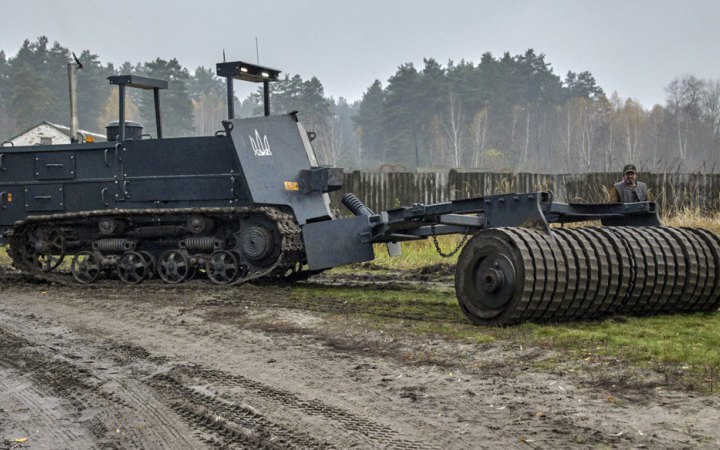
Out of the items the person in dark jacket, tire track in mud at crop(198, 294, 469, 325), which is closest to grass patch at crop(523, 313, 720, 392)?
tire track in mud at crop(198, 294, 469, 325)

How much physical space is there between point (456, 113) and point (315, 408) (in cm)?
6222

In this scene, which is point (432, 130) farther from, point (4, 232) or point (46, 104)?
point (4, 232)

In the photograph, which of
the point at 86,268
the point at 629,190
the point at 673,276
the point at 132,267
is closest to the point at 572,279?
the point at 673,276

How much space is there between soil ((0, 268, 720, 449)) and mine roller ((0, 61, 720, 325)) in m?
2.58

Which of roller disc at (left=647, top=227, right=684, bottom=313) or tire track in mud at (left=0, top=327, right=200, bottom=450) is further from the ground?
roller disc at (left=647, top=227, right=684, bottom=313)

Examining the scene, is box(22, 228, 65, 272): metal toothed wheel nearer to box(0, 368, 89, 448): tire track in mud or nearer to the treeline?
box(0, 368, 89, 448): tire track in mud

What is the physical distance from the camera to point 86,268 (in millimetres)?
13664

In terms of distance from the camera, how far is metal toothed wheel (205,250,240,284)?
42.5 ft

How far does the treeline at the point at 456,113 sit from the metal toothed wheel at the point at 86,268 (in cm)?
4385

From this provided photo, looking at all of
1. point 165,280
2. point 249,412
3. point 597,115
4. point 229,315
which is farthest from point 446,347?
point 597,115

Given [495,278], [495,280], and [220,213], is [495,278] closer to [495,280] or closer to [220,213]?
[495,280]

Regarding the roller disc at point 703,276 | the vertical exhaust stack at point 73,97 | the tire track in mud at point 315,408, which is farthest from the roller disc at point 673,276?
the vertical exhaust stack at point 73,97

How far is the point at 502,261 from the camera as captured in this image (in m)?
8.70

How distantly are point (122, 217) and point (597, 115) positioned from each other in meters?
64.1
